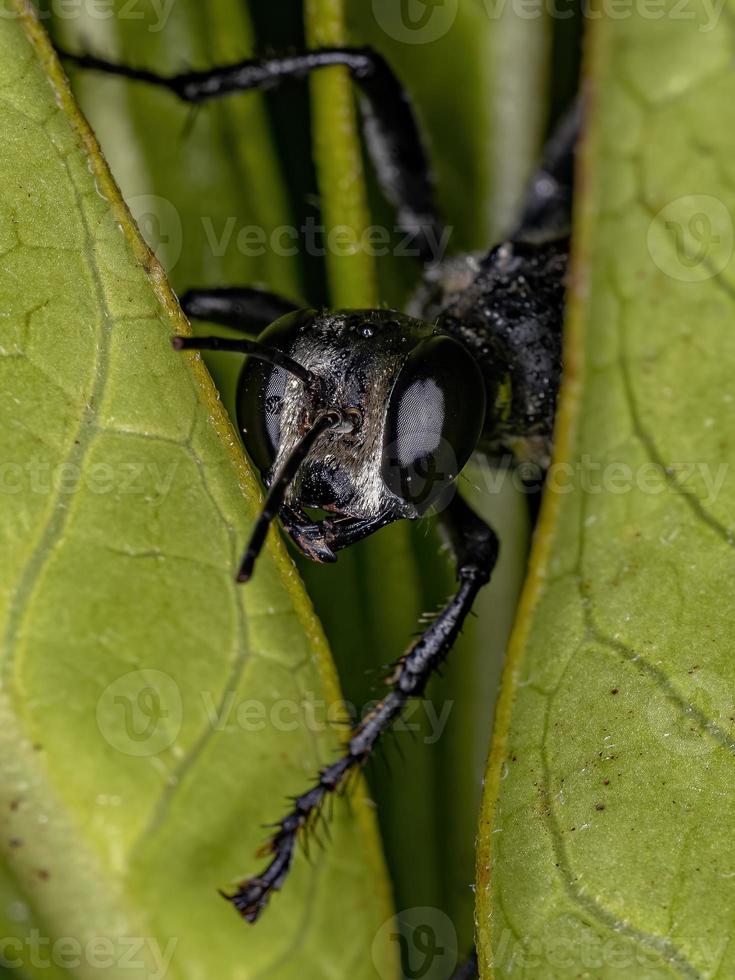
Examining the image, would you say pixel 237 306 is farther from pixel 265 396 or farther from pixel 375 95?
pixel 375 95

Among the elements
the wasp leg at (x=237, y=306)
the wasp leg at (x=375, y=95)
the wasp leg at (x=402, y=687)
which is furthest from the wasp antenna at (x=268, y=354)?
the wasp leg at (x=402, y=687)

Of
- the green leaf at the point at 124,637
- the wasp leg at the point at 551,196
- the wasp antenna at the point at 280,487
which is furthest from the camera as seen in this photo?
the wasp leg at the point at 551,196

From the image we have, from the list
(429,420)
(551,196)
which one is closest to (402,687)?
(429,420)

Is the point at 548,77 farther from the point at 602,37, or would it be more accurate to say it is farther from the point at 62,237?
the point at 62,237

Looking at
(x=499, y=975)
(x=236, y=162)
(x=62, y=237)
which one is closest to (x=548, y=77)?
(x=236, y=162)

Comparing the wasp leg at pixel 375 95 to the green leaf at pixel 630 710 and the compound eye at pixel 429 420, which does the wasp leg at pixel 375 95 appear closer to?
the compound eye at pixel 429 420

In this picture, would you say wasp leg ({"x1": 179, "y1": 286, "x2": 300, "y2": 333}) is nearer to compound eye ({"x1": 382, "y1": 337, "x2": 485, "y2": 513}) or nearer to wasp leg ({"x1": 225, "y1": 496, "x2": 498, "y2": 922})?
compound eye ({"x1": 382, "y1": 337, "x2": 485, "y2": 513})

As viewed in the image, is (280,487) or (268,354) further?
(268,354)
